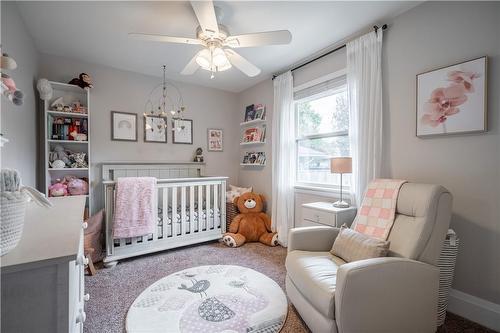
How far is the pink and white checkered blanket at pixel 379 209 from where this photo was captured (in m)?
1.66

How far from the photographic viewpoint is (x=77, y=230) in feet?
3.01

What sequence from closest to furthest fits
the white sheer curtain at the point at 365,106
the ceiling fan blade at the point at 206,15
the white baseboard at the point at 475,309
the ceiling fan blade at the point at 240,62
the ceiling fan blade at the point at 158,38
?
the ceiling fan blade at the point at 206,15, the white baseboard at the point at 475,309, the ceiling fan blade at the point at 158,38, the ceiling fan blade at the point at 240,62, the white sheer curtain at the point at 365,106

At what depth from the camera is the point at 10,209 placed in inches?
26.3

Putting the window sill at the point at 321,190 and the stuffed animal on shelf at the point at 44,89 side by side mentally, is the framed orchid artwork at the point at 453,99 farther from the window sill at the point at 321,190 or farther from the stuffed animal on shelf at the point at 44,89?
the stuffed animal on shelf at the point at 44,89

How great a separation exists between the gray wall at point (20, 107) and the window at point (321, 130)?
2.80 metres

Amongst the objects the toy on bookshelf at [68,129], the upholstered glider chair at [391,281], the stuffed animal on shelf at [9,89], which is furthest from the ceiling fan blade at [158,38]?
the upholstered glider chair at [391,281]

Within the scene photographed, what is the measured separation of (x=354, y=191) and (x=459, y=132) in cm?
92

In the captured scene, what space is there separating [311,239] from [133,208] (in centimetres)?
188

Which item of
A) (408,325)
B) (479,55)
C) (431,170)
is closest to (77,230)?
(408,325)

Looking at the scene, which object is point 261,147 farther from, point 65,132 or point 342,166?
point 65,132

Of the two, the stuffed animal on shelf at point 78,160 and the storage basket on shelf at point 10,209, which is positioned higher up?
the stuffed animal on shelf at point 78,160

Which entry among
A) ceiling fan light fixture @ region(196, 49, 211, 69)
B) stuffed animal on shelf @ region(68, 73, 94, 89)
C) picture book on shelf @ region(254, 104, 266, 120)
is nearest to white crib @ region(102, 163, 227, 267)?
stuffed animal on shelf @ region(68, 73, 94, 89)

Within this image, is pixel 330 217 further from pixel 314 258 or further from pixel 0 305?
pixel 0 305

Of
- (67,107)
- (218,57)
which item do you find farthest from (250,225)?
(67,107)
